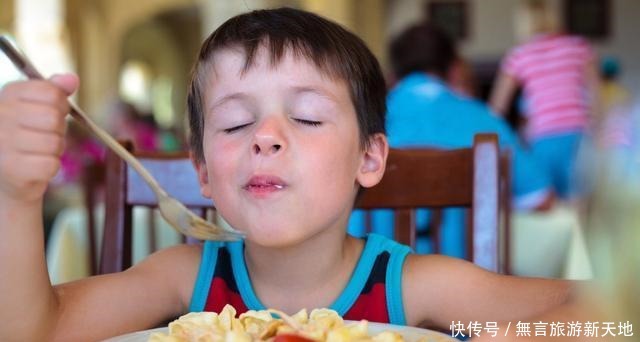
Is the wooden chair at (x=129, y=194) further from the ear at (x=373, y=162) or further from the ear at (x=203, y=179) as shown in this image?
the ear at (x=373, y=162)

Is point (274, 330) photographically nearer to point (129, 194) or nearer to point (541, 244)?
point (129, 194)

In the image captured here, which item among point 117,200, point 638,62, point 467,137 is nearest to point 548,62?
point 467,137

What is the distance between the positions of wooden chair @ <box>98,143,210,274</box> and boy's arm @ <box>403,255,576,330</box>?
488 millimetres

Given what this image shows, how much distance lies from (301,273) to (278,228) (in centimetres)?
18

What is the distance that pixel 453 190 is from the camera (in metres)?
1.23

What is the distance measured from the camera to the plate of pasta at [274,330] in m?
0.54

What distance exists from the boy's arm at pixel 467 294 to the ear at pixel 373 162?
12cm

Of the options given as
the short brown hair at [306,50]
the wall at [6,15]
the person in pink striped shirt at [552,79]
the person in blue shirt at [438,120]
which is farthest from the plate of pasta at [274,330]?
the wall at [6,15]

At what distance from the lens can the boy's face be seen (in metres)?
0.80

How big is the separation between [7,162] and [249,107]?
317 millimetres

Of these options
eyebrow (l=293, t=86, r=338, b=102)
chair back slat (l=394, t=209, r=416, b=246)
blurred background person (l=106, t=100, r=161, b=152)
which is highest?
blurred background person (l=106, t=100, r=161, b=152)

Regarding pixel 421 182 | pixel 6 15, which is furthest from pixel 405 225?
pixel 6 15

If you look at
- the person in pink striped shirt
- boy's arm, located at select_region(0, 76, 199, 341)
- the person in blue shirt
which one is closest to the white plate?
boy's arm, located at select_region(0, 76, 199, 341)

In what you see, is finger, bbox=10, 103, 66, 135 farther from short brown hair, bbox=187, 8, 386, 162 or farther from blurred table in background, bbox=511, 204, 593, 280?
blurred table in background, bbox=511, 204, 593, 280
